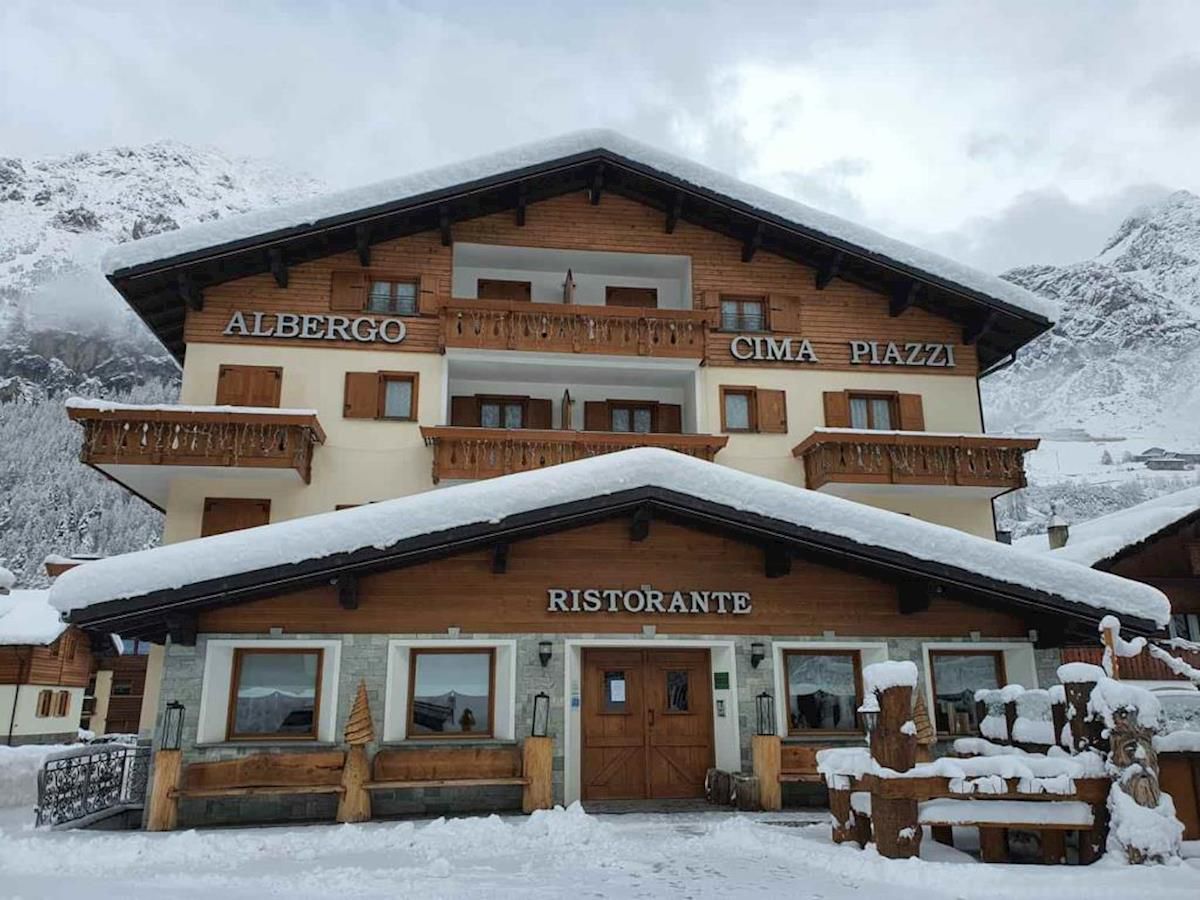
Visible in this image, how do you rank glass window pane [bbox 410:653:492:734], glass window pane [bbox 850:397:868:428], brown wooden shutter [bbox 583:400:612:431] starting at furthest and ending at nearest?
brown wooden shutter [bbox 583:400:612:431] < glass window pane [bbox 850:397:868:428] < glass window pane [bbox 410:653:492:734]

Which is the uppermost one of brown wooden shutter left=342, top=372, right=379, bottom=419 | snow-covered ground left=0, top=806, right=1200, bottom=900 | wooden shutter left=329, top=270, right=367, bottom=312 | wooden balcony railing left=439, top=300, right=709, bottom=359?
wooden shutter left=329, top=270, right=367, bottom=312

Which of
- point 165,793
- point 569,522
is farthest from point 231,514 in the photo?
point 569,522

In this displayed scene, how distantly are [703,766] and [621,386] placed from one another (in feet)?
34.2

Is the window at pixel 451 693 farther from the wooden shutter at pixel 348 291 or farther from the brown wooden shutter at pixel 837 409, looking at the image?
the brown wooden shutter at pixel 837 409

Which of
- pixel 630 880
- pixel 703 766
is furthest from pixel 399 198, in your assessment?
pixel 630 880

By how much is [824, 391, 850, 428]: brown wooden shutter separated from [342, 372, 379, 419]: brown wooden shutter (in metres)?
9.57

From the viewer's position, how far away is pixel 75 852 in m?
9.30

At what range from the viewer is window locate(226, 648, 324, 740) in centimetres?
1278

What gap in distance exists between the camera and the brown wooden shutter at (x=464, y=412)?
21.8 meters

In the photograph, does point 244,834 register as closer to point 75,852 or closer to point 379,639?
point 75,852

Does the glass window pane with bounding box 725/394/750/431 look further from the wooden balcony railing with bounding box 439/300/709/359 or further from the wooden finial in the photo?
the wooden finial

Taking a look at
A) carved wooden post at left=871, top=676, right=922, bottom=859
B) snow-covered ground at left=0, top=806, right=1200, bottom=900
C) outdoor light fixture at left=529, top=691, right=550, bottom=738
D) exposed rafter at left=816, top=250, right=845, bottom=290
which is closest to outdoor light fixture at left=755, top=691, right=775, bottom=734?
snow-covered ground at left=0, top=806, right=1200, bottom=900

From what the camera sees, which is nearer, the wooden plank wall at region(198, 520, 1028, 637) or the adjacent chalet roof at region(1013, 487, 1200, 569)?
the wooden plank wall at region(198, 520, 1028, 637)

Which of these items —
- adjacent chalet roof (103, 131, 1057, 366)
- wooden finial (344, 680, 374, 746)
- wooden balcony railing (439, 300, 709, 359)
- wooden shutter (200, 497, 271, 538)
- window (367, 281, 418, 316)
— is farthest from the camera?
window (367, 281, 418, 316)
